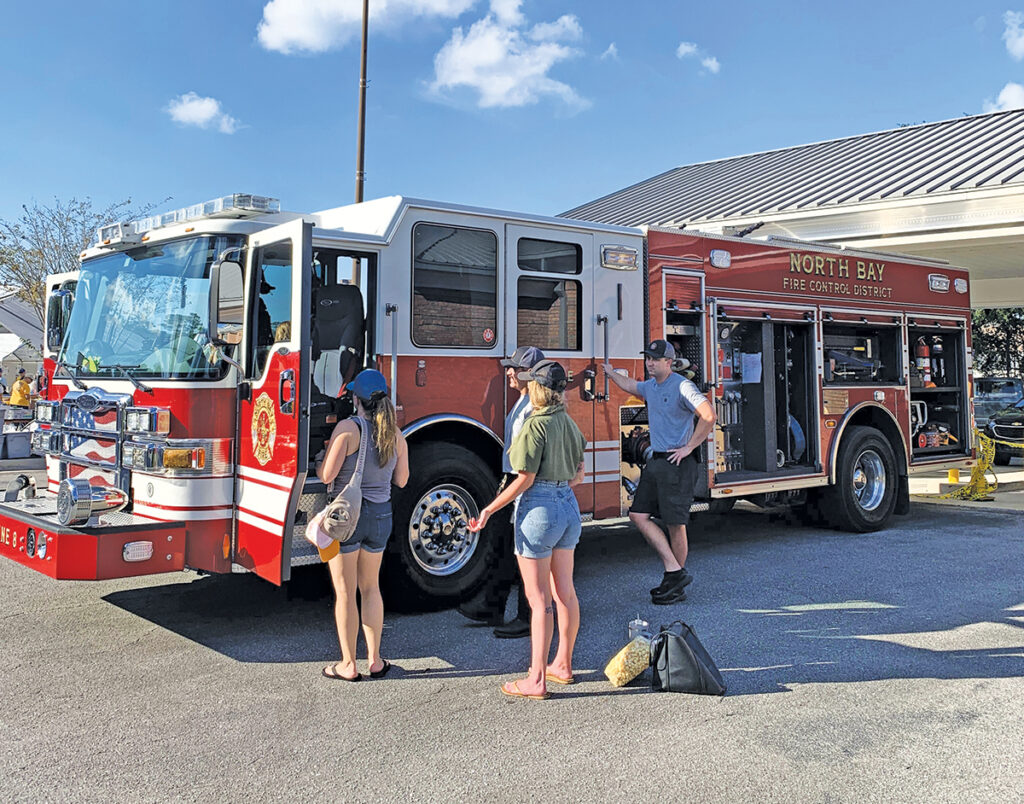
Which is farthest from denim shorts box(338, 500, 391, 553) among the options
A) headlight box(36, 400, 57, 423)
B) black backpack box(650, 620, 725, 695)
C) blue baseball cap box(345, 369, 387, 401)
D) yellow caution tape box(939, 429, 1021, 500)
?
yellow caution tape box(939, 429, 1021, 500)

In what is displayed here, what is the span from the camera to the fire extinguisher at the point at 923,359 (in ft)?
32.8

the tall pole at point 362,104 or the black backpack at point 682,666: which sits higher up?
the tall pole at point 362,104

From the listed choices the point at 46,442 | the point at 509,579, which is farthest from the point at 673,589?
the point at 46,442

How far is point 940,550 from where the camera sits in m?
8.30

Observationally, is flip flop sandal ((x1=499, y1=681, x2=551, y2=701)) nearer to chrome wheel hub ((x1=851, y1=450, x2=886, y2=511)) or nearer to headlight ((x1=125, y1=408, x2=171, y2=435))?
headlight ((x1=125, y1=408, x2=171, y2=435))

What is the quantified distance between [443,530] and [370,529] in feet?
4.30

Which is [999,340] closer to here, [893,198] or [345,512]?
[893,198]

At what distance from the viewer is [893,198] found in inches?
506

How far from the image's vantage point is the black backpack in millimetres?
4539

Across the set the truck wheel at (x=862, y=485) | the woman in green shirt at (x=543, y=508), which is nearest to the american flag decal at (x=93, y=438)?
the woman in green shirt at (x=543, y=508)

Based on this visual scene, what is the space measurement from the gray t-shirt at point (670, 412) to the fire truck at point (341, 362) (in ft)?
1.85

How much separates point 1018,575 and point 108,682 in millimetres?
6642

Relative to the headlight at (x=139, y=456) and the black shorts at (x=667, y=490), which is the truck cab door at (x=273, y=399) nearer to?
the headlight at (x=139, y=456)

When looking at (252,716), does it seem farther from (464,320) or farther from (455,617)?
(464,320)
